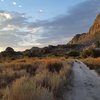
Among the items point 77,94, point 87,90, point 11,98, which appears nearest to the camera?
point 11,98

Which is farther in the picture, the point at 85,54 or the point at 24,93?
the point at 85,54

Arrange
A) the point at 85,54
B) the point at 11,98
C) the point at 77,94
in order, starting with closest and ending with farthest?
the point at 11,98 < the point at 77,94 < the point at 85,54

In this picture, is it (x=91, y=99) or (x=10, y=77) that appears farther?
(x=10, y=77)

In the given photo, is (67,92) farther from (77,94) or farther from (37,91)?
(37,91)

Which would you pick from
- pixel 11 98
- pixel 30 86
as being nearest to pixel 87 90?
pixel 30 86

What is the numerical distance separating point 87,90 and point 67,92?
1537 millimetres

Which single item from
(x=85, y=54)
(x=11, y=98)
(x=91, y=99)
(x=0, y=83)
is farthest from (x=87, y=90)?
(x=85, y=54)

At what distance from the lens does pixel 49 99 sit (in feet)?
33.1

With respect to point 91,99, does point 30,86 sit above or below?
above

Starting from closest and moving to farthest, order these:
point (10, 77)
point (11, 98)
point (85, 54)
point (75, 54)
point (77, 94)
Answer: point (11, 98)
point (77, 94)
point (10, 77)
point (85, 54)
point (75, 54)

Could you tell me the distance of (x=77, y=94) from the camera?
46.3 ft

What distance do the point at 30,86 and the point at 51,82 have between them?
2.95m

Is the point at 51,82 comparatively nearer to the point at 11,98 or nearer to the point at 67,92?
the point at 67,92

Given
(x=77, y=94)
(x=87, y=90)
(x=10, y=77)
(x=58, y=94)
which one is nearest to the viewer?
(x=58, y=94)
